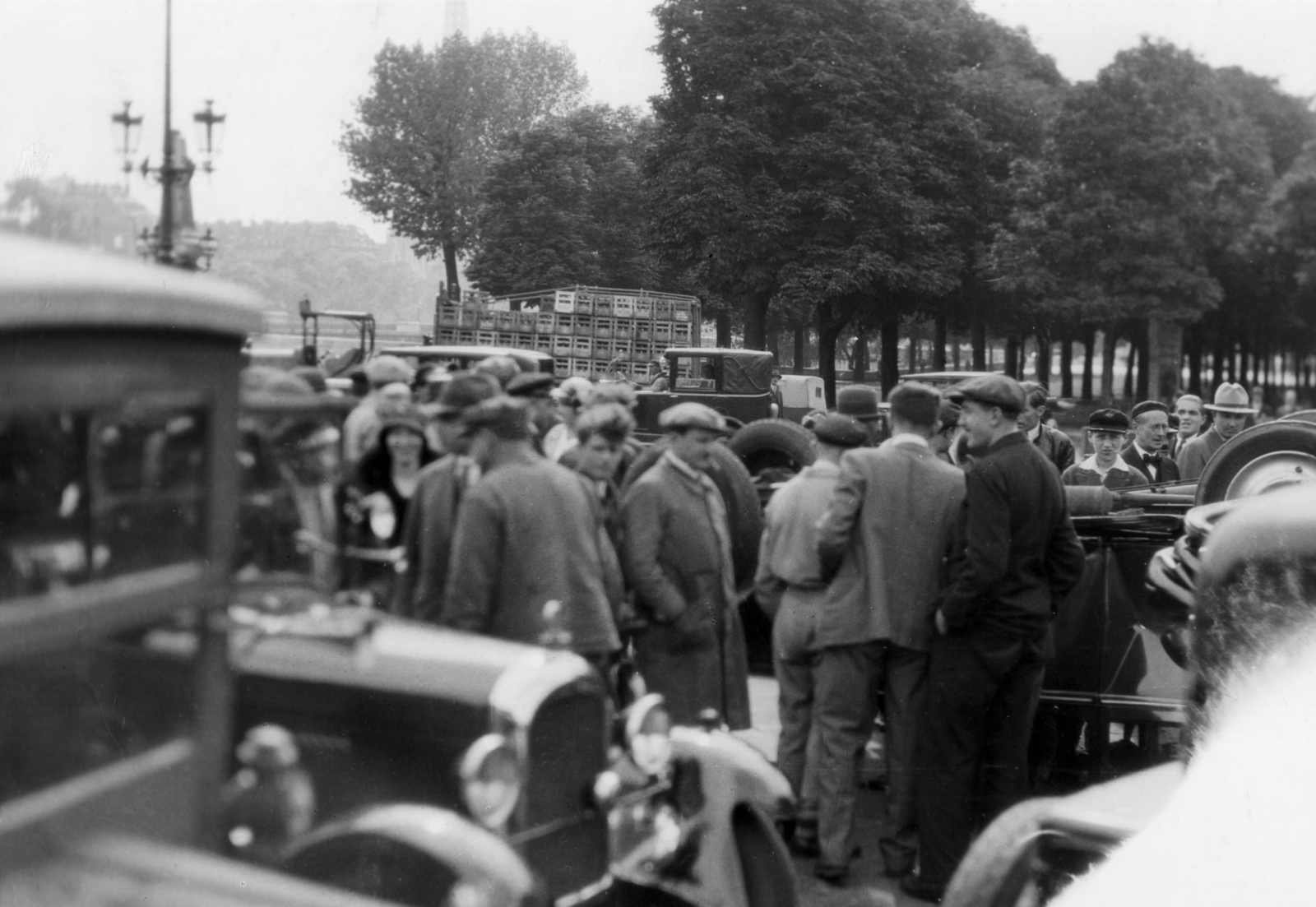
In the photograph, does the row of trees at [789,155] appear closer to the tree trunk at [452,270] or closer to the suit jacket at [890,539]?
the tree trunk at [452,270]

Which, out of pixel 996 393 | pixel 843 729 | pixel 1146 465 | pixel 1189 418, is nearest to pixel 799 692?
pixel 843 729

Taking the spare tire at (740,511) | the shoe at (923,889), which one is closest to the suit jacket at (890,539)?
the shoe at (923,889)

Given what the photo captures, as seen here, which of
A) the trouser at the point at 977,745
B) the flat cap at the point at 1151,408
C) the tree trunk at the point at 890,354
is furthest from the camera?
the flat cap at the point at 1151,408

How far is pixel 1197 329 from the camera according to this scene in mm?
12812

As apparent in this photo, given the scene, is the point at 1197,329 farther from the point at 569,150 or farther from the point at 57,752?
the point at 57,752

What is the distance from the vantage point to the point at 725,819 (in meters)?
3.64

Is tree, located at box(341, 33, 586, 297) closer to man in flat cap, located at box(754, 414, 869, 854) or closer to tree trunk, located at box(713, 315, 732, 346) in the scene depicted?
tree trunk, located at box(713, 315, 732, 346)

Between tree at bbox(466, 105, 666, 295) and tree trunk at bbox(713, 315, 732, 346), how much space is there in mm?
378

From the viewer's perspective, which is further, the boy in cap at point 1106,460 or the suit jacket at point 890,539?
the boy in cap at point 1106,460

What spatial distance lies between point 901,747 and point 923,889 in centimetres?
59

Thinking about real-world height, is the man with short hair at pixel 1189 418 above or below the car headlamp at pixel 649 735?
Answer: above

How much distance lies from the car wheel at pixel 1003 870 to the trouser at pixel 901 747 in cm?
191

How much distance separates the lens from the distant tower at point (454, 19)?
10.3 ft

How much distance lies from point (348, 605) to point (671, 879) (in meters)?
1.40
